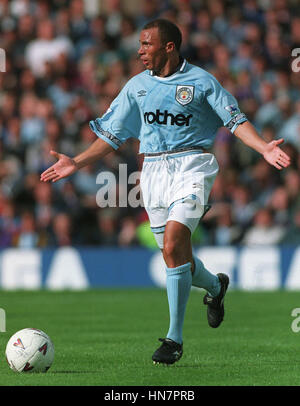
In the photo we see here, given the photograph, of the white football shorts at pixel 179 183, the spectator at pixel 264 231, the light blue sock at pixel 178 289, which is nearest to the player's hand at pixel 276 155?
the white football shorts at pixel 179 183

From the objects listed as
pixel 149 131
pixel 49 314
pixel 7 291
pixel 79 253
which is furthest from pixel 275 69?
pixel 149 131

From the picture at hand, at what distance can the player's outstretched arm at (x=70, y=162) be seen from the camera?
776 centimetres

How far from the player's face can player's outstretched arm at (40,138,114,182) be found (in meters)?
0.81

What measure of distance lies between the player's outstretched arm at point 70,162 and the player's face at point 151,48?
2.66ft

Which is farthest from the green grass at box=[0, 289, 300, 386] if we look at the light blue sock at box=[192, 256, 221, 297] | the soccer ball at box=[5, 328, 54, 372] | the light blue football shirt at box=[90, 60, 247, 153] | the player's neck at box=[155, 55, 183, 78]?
the player's neck at box=[155, 55, 183, 78]

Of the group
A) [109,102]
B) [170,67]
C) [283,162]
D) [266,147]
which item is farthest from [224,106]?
[109,102]

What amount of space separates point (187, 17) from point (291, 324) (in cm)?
987

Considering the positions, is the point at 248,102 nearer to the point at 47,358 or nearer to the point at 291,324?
the point at 291,324

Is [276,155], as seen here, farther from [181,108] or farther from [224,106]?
[181,108]

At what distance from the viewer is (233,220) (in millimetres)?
16703

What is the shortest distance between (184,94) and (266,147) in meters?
0.97

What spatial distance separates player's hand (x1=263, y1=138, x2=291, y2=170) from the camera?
714cm

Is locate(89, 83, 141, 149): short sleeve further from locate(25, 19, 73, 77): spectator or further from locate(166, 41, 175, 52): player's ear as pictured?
locate(25, 19, 73, 77): spectator

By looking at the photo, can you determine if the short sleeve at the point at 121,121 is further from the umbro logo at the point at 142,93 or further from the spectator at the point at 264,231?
the spectator at the point at 264,231
